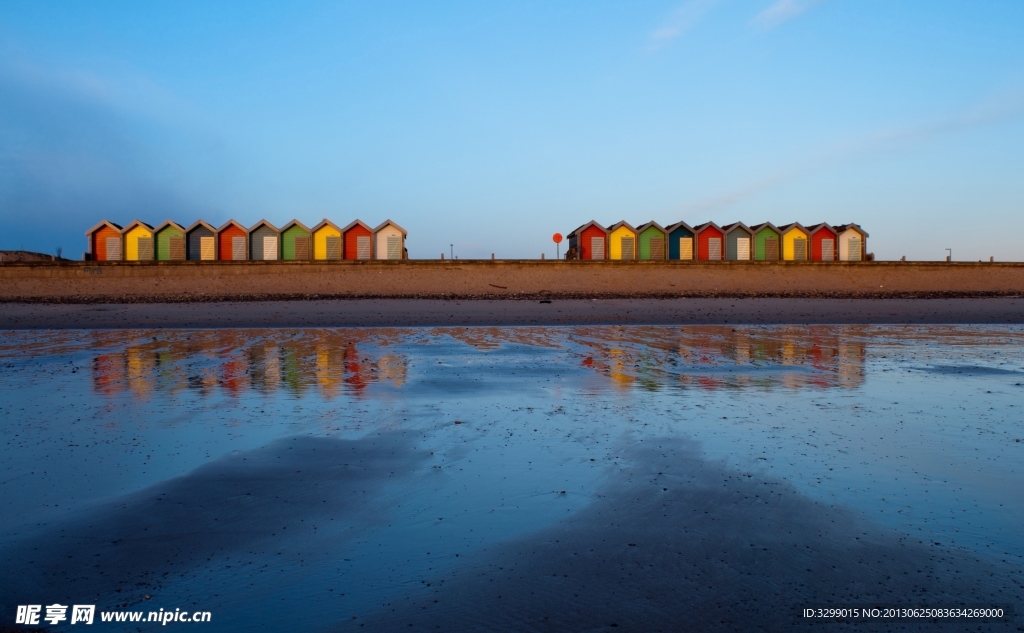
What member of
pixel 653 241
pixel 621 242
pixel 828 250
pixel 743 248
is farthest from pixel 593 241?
pixel 828 250

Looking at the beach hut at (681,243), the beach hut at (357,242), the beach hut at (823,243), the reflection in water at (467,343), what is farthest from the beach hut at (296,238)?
the beach hut at (823,243)

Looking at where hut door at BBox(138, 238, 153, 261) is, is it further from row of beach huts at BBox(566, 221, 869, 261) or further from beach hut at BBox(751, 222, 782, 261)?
beach hut at BBox(751, 222, 782, 261)

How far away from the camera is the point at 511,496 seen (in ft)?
18.7

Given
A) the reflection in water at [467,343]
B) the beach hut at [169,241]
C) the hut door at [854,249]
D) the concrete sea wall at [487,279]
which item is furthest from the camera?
the hut door at [854,249]

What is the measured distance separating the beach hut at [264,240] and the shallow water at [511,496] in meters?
36.6

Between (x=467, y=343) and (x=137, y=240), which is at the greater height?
(x=137, y=240)

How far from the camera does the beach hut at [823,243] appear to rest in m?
51.7

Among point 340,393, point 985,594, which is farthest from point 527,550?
point 340,393

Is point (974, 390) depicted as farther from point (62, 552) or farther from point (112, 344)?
point (112, 344)

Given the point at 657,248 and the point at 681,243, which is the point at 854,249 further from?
the point at 657,248

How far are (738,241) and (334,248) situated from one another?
28498 mm
